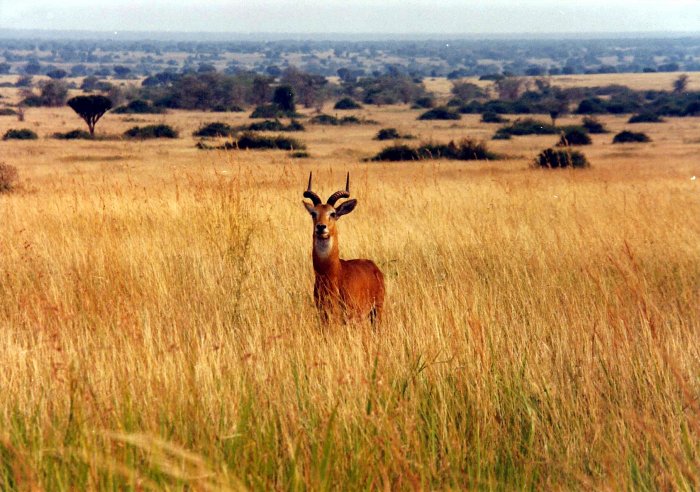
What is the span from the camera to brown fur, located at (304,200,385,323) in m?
6.42

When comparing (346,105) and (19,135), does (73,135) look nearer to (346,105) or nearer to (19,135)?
(19,135)

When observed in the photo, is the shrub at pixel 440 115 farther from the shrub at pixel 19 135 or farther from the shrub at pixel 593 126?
the shrub at pixel 19 135

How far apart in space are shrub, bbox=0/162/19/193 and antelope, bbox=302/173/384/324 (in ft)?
44.5

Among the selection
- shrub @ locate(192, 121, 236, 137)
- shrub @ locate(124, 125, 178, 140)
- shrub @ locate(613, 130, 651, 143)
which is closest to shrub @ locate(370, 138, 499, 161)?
shrub @ locate(613, 130, 651, 143)

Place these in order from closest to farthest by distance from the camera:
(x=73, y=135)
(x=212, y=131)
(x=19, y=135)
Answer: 1. (x=19, y=135)
2. (x=73, y=135)
3. (x=212, y=131)

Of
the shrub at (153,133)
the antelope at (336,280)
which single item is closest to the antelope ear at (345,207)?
the antelope at (336,280)

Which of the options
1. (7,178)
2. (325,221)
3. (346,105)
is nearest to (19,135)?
(7,178)

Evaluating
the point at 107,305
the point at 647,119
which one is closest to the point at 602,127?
the point at 647,119

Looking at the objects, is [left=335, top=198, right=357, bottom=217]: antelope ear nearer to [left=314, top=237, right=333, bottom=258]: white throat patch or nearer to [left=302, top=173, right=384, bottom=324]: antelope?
[left=302, top=173, right=384, bottom=324]: antelope

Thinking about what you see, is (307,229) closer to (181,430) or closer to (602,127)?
(181,430)

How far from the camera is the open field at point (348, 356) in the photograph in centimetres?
360

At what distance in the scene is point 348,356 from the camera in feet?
16.5

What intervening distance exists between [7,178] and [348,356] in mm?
16072

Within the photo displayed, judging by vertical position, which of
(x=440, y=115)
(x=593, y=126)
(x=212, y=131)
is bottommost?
(x=440, y=115)
